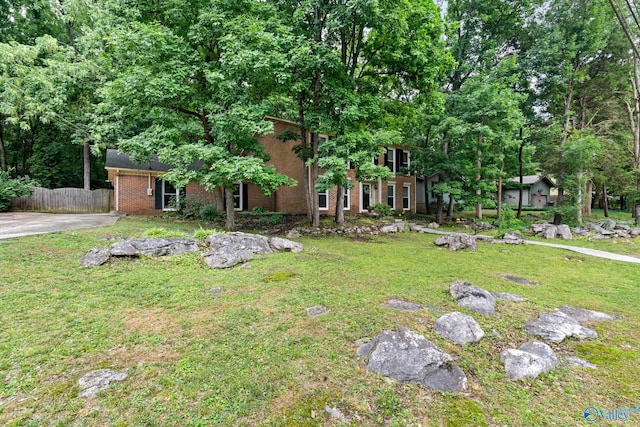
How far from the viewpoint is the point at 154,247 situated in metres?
6.86

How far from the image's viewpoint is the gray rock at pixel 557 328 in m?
3.32

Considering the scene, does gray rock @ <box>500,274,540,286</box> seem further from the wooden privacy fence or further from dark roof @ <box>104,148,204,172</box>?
the wooden privacy fence

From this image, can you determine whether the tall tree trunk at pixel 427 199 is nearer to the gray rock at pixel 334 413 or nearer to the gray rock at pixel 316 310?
the gray rock at pixel 316 310

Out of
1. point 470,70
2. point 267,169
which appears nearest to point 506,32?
point 470,70

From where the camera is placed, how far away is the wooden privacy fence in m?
16.0

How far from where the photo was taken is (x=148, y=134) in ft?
32.0

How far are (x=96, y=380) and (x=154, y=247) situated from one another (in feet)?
15.7

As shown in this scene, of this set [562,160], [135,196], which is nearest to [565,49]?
[562,160]

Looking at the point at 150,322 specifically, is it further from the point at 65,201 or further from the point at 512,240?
the point at 65,201

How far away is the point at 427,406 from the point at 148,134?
10.9 meters

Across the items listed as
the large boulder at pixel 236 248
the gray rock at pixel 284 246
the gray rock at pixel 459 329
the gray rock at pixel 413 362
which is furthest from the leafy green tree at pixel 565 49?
the gray rock at pixel 413 362

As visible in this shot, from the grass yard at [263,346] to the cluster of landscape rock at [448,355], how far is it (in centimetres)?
10

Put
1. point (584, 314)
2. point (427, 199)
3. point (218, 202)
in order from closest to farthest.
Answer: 1. point (584, 314)
2. point (218, 202)
3. point (427, 199)

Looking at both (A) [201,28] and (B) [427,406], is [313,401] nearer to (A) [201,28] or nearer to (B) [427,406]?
(B) [427,406]
